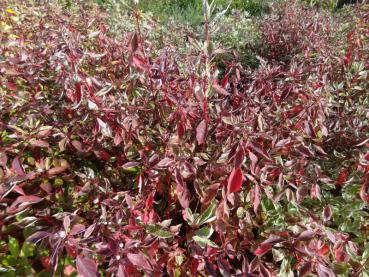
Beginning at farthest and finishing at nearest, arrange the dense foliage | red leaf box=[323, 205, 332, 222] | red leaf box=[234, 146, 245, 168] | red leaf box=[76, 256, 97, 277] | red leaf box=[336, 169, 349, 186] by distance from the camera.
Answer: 1. red leaf box=[336, 169, 349, 186]
2. red leaf box=[323, 205, 332, 222]
3. the dense foliage
4. red leaf box=[234, 146, 245, 168]
5. red leaf box=[76, 256, 97, 277]

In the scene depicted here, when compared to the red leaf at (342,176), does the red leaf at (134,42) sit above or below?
above

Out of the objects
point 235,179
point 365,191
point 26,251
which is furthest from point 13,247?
point 365,191

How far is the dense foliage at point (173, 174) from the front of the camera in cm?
134

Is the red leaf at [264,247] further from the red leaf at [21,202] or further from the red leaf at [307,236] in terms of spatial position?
the red leaf at [21,202]

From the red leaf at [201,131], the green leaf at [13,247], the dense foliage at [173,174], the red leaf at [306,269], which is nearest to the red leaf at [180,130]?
the dense foliage at [173,174]

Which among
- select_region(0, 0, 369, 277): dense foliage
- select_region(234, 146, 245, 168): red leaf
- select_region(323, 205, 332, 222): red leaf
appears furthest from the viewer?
select_region(323, 205, 332, 222): red leaf

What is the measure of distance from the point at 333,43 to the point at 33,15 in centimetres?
271

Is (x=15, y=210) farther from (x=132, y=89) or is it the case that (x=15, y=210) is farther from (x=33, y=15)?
(x=33, y=15)

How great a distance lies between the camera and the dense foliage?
1345 millimetres

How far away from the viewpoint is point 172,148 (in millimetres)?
1461

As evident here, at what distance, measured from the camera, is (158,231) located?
4.52 ft

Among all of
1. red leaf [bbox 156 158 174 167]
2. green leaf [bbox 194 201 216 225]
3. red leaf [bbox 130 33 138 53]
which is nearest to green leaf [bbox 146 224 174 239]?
green leaf [bbox 194 201 216 225]

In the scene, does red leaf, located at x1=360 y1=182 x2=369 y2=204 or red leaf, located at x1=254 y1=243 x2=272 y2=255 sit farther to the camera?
red leaf, located at x1=360 y1=182 x2=369 y2=204

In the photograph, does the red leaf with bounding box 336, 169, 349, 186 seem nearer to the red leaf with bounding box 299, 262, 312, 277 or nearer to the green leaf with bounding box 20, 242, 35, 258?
the red leaf with bounding box 299, 262, 312, 277
